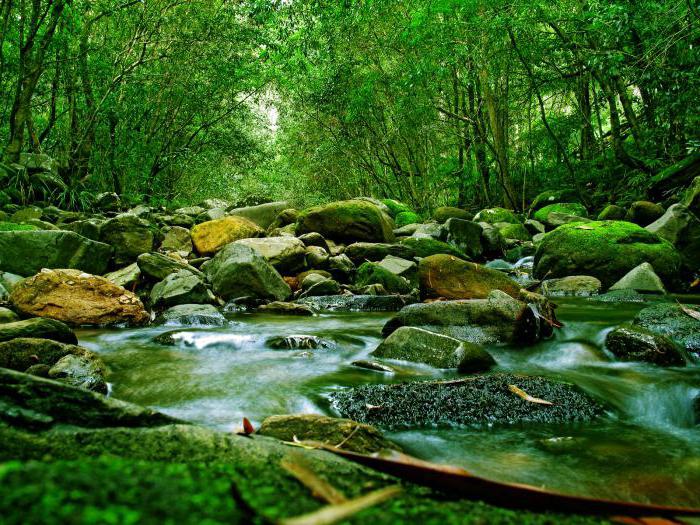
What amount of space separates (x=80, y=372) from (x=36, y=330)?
1018 mm

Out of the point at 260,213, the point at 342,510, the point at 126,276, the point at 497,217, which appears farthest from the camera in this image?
the point at 497,217

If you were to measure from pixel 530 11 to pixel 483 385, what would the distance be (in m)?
11.1

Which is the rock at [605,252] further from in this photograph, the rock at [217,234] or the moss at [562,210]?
the rock at [217,234]

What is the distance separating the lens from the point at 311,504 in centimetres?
67

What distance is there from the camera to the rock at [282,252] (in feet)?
32.1

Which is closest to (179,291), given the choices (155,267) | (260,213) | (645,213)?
(155,267)

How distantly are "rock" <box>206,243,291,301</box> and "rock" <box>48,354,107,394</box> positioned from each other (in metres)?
4.49

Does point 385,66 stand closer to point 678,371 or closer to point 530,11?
point 530,11

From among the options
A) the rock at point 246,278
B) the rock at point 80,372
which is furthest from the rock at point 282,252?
the rock at point 80,372

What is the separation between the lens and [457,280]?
25.8 ft

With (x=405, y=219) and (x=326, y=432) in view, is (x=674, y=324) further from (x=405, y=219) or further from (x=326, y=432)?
(x=405, y=219)

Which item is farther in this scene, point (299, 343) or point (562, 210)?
point (562, 210)

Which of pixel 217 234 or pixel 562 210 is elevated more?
pixel 562 210

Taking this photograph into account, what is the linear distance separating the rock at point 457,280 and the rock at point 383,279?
1177 millimetres
